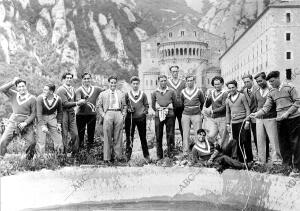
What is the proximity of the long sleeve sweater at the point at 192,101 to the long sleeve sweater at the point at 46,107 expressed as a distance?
3018 mm

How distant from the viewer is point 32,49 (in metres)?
71.5

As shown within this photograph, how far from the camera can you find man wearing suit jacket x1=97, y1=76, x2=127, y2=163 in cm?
929

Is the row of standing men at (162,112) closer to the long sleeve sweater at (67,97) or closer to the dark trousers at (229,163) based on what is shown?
the long sleeve sweater at (67,97)

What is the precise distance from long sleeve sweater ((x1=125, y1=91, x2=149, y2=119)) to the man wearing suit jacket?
29cm

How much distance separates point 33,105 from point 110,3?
96.7m

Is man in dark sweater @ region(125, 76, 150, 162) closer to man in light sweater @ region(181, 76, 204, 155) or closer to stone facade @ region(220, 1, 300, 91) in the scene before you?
man in light sweater @ region(181, 76, 204, 155)

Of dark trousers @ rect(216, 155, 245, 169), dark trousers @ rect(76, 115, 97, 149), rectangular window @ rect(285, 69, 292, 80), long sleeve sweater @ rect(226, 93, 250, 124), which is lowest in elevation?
dark trousers @ rect(216, 155, 245, 169)

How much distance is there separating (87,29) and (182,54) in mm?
29570

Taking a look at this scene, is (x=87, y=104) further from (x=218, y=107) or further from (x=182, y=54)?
(x=182, y=54)

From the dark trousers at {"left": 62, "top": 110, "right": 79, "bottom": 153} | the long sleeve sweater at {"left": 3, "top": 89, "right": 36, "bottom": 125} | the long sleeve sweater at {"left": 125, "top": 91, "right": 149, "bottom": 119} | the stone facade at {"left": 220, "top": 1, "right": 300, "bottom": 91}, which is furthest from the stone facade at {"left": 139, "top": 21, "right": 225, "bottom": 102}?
the long sleeve sweater at {"left": 3, "top": 89, "right": 36, "bottom": 125}

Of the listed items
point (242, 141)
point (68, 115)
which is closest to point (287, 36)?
point (242, 141)

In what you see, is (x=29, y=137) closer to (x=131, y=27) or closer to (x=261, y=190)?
(x=261, y=190)

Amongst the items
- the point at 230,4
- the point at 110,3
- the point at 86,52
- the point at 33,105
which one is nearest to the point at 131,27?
the point at 110,3

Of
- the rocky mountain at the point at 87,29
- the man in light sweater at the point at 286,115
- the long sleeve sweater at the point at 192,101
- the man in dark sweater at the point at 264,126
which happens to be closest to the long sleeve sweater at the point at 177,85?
the long sleeve sweater at the point at 192,101
